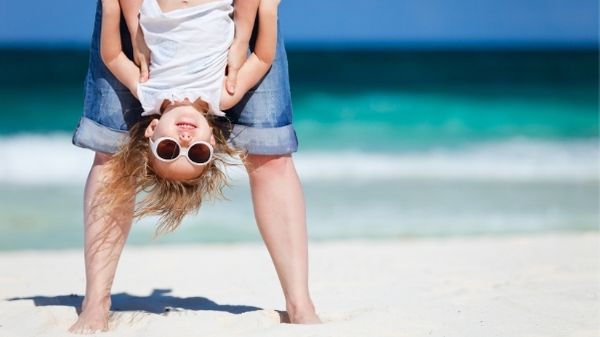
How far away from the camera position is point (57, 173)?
1044 centimetres

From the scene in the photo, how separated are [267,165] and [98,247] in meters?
0.71

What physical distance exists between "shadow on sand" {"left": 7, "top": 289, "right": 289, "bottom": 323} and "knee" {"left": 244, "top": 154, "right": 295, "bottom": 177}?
64cm

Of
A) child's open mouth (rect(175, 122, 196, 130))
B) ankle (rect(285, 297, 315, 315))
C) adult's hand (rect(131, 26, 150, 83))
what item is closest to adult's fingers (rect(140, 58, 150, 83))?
adult's hand (rect(131, 26, 150, 83))

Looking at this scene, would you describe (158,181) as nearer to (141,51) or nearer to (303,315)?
(141,51)

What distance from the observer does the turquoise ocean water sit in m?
7.43

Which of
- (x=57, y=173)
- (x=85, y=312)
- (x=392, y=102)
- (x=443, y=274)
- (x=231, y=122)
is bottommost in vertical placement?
(x=85, y=312)

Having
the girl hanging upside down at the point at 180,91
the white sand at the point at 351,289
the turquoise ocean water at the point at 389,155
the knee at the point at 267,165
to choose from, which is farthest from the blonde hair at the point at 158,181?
the turquoise ocean water at the point at 389,155

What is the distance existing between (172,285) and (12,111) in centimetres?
1237

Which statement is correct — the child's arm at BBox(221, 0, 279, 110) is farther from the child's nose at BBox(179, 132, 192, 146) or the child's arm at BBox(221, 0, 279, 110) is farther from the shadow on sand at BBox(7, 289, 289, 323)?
the shadow on sand at BBox(7, 289, 289, 323)

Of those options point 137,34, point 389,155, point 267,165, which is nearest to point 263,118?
point 267,165

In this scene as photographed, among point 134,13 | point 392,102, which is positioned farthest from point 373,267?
point 392,102

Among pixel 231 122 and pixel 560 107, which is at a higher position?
pixel 560 107

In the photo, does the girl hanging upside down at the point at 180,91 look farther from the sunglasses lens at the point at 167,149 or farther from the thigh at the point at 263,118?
the thigh at the point at 263,118

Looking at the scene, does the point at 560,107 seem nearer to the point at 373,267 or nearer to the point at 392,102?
the point at 392,102
